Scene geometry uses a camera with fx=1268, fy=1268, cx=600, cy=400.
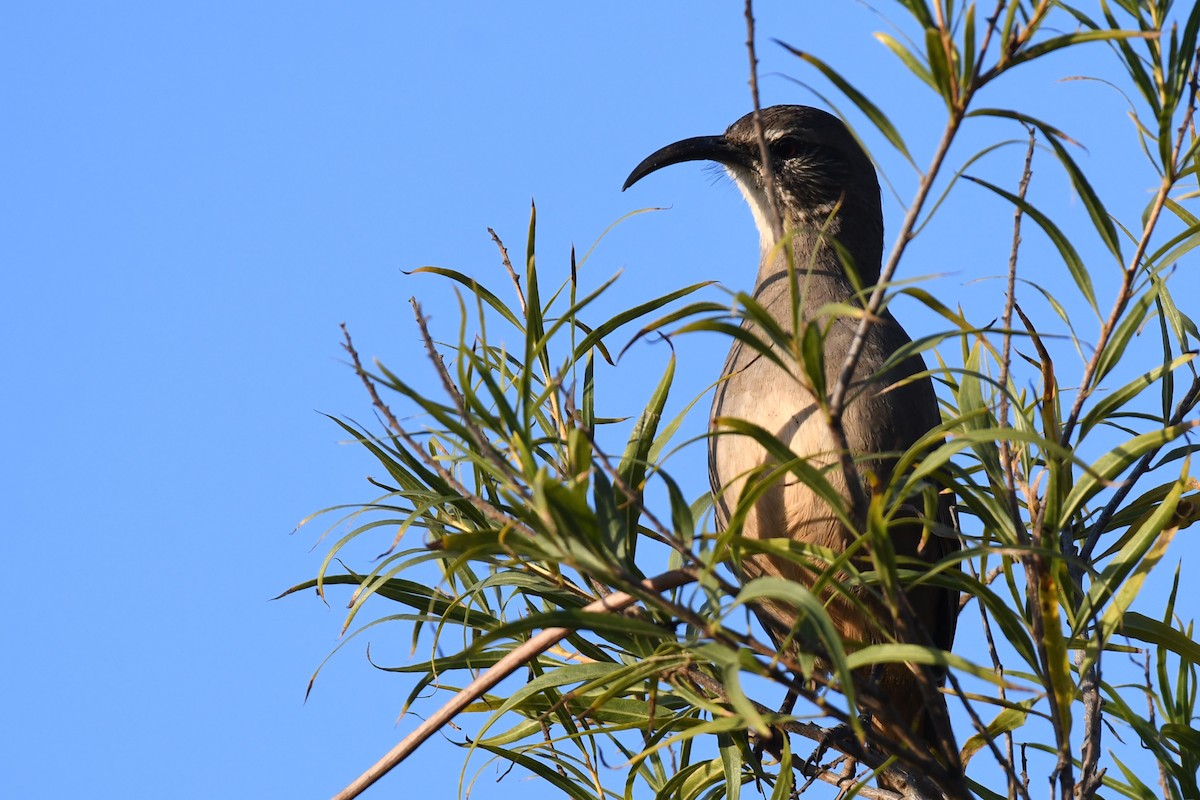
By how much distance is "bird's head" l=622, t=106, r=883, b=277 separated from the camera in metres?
4.06

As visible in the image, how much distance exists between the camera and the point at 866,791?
2.61 meters

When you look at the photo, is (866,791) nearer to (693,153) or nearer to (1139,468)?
(1139,468)

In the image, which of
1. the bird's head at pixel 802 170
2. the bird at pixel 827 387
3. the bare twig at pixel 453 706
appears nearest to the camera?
the bare twig at pixel 453 706

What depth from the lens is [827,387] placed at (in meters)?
2.86

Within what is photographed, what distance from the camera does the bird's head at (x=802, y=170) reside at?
4062 mm

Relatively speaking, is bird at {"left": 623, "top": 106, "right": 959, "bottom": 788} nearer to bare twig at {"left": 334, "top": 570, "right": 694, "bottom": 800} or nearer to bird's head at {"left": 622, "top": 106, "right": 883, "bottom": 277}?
bird's head at {"left": 622, "top": 106, "right": 883, "bottom": 277}

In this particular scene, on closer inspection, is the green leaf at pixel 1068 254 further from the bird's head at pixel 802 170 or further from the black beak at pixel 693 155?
the black beak at pixel 693 155

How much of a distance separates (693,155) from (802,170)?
361 mm

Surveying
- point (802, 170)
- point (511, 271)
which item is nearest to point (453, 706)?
point (511, 271)

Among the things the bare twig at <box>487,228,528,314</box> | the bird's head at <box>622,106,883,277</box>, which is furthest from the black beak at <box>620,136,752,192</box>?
the bare twig at <box>487,228,528,314</box>

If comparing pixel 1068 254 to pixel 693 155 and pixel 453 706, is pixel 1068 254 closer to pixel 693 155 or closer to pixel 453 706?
pixel 453 706

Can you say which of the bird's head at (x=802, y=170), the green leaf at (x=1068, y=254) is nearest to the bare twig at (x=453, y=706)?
the green leaf at (x=1068, y=254)

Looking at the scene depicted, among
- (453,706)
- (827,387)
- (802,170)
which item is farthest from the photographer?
(802,170)

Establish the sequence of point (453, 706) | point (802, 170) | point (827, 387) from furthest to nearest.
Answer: point (802, 170)
point (827, 387)
point (453, 706)
